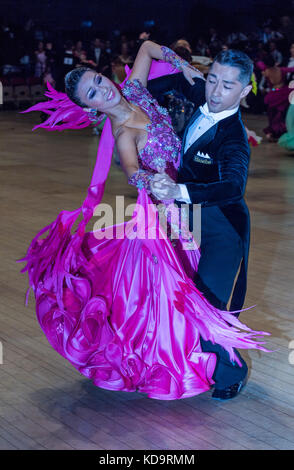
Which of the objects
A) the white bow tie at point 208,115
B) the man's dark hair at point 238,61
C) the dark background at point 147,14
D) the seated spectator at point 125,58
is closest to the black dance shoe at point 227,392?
the white bow tie at point 208,115

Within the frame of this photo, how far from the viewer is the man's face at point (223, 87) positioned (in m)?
2.57

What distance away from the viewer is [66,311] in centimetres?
283

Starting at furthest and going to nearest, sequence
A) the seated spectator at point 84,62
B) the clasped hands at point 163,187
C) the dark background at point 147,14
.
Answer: the dark background at point 147,14 < the seated spectator at point 84,62 < the clasped hands at point 163,187

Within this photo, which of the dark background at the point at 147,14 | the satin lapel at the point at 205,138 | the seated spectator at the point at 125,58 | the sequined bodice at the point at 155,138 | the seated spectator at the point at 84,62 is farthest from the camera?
the dark background at the point at 147,14

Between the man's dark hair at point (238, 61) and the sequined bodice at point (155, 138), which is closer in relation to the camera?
the man's dark hair at point (238, 61)

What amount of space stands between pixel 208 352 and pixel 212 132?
2.92 feet

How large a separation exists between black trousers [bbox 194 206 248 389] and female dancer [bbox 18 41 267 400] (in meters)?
0.05

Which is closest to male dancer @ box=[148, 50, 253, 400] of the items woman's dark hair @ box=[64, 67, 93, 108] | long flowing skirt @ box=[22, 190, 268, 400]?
long flowing skirt @ box=[22, 190, 268, 400]

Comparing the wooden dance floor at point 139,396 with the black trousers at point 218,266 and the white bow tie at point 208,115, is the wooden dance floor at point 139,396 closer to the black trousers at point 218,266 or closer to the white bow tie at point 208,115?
the black trousers at point 218,266

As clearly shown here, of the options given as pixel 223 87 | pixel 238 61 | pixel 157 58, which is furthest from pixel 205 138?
pixel 157 58

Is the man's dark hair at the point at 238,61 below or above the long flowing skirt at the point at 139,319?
above

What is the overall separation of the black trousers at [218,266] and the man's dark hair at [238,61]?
538 millimetres


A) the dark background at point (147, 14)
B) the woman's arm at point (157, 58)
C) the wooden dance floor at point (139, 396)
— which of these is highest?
the dark background at point (147, 14)

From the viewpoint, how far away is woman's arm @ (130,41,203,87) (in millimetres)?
2967
